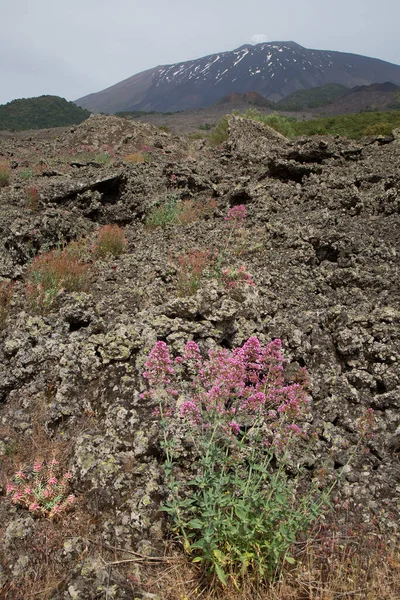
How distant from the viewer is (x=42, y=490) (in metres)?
2.53

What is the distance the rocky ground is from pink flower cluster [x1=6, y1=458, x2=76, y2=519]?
69mm

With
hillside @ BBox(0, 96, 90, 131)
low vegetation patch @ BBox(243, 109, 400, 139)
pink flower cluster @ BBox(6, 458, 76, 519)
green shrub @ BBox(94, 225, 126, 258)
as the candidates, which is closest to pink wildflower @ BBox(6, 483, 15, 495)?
pink flower cluster @ BBox(6, 458, 76, 519)

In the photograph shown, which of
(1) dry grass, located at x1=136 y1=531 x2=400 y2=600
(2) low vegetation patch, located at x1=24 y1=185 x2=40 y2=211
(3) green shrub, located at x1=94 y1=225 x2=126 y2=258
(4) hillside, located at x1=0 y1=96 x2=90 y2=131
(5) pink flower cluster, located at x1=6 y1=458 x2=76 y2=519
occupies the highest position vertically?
(4) hillside, located at x1=0 y1=96 x2=90 y2=131

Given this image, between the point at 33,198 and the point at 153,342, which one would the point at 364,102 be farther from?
the point at 153,342

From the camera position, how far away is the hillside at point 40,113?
69.7 meters

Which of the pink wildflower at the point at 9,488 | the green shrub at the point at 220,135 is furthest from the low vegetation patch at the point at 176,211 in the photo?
the green shrub at the point at 220,135

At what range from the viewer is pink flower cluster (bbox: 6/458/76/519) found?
2443 millimetres

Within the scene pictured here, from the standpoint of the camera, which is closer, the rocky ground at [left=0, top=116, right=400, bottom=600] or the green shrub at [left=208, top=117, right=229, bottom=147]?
the rocky ground at [left=0, top=116, right=400, bottom=600]

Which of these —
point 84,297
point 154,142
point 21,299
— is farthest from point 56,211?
point 154,142

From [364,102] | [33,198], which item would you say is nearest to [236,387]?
[33,198]

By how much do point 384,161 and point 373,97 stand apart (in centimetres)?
11258

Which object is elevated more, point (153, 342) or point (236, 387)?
point (236, 387)

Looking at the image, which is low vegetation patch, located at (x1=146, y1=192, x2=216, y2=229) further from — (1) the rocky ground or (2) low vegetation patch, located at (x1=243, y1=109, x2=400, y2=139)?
(2) low vegetation patch, located at (x1=243, y1=109, x2=400, y2=139)

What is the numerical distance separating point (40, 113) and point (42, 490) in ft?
296
